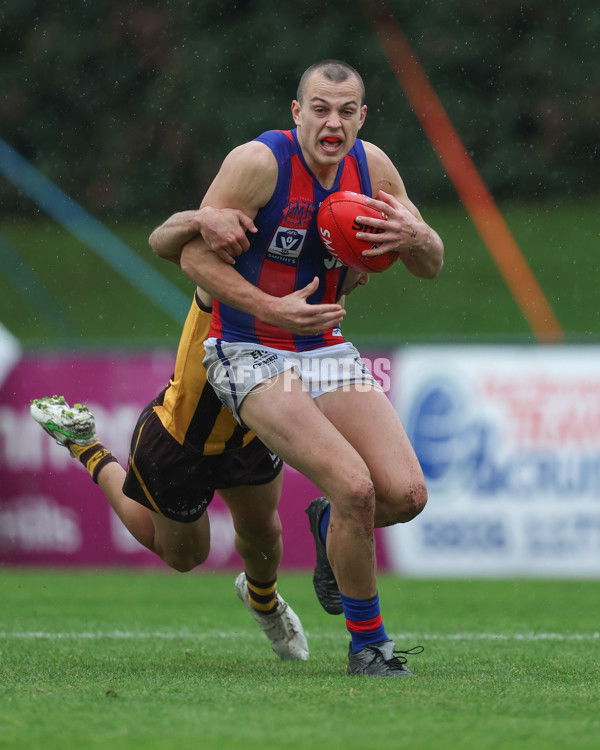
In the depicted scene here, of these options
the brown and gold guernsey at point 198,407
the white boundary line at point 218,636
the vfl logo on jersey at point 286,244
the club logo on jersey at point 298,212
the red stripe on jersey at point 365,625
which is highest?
the club logo on jersey at point 298,212

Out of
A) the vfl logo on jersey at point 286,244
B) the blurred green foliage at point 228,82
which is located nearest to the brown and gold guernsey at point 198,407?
the vfl logo on jersey at point 286,244

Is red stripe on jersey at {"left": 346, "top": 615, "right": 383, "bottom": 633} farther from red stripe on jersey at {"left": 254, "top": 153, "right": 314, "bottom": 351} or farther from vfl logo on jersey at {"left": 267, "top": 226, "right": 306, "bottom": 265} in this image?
vfl logo on jersey at {"left": 267, "top": 226, "right": 306, "bottom": 265}

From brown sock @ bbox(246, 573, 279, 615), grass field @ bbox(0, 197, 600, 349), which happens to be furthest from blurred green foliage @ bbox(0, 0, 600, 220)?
brown sock @ bbox(246, 573, 279, 615)

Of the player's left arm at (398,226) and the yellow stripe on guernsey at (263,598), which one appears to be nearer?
the player's left arm at (398,226)

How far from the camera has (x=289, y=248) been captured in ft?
16.5

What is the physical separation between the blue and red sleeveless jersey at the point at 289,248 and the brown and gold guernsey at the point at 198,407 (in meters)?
0.27

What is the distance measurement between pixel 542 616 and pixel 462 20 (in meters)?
14.7

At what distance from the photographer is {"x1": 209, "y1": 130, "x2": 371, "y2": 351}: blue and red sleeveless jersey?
4965 mm

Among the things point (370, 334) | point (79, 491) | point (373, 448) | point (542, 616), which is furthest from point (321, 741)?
point (370, 334)

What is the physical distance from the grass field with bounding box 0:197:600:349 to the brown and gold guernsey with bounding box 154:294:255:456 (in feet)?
33.9

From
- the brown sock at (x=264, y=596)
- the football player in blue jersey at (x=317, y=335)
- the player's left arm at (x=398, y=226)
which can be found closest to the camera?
the football player in blue jersey at (x=317, y=335)

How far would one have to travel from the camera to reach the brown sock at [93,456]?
630cm

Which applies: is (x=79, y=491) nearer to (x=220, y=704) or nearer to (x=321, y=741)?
(x=220, y=704)

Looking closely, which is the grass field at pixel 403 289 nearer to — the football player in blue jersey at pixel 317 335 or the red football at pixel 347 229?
the football player in blue jersey at pixel 317 335
